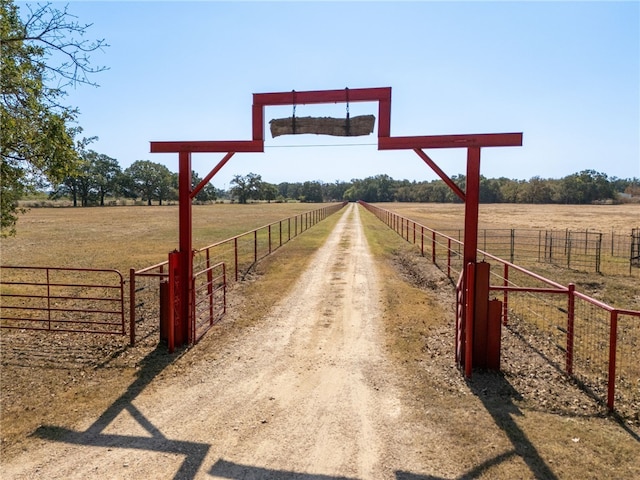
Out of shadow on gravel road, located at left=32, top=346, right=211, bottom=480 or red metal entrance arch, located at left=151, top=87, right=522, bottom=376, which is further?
red metal entrance arch, located at left=151, top=87, right=522, bottom=376

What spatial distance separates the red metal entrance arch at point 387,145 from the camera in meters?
6.00

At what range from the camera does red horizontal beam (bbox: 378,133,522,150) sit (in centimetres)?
591

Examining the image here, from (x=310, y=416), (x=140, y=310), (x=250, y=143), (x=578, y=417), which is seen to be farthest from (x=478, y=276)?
(x=140, y=310)

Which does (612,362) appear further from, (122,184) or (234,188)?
(234,188)

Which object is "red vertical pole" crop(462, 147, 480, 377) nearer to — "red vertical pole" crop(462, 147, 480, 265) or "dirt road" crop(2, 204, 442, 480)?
"red vertical pole" crop(462, 147, 480, 265)

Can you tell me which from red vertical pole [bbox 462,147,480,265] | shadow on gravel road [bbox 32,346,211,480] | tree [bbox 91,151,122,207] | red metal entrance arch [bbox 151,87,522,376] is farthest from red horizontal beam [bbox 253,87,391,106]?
tree [bbox 91,151,122,207]

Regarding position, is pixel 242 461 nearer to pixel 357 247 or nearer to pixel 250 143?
pixel 250 143

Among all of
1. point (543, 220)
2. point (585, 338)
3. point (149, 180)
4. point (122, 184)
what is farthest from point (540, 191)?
point (585, 338)

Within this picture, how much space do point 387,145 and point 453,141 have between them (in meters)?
0.90

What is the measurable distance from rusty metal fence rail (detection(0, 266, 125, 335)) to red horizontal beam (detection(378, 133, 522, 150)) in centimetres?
472

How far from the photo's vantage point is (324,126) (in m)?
6.48

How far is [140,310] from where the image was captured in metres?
9.44

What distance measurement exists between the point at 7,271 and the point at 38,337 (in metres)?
8.18

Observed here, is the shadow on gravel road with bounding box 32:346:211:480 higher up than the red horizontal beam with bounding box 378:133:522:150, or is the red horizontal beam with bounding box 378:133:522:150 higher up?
the red horizontal beam with bounding box 378:133:522:150
